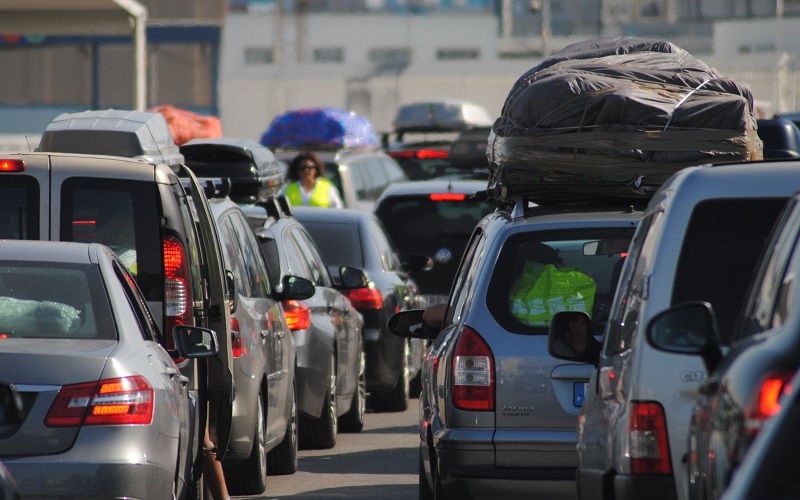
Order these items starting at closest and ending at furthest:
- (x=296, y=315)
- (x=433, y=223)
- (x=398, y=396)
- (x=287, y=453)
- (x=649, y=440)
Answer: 1. (x=649, y=440)
2. (x=287, y=453)
3. (x=296, y=315)
4. (x=398, y=396)
5. (x=433, y=223)

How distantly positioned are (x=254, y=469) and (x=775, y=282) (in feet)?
17.3

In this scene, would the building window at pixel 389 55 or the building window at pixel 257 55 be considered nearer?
the building window at pixel 389 55

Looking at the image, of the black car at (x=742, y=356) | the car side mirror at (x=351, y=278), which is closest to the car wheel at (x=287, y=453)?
the car side mirror at (x=351, y=278)

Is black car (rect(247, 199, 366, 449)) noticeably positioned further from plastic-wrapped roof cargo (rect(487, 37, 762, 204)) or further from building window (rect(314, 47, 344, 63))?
building window (rect(314, 47, 344, 63))

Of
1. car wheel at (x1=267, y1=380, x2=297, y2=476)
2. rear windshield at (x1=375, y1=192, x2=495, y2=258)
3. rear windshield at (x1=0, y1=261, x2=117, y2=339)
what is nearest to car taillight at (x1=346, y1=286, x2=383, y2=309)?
rear windshield at (x1=375, y1=192, x2=495, y2=258)

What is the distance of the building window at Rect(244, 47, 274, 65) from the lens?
65.9 m

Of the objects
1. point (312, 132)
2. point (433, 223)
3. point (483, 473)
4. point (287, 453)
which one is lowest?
point (287, 453)

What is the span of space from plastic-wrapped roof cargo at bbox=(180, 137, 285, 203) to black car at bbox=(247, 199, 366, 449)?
302mm

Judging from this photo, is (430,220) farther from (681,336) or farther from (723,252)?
(681,336)

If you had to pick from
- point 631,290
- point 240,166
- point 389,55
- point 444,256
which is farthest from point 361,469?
point 389,55

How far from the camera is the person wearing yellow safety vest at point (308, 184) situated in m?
19.0

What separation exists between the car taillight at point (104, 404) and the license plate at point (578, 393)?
6.32 feet

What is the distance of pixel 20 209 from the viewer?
25.3 ft

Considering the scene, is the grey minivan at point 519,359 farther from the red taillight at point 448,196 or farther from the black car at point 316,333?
the red taillight at point 448,196
